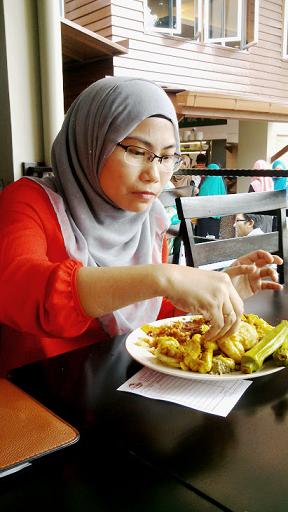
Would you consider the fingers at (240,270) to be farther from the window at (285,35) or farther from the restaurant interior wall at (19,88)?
the window at (285,35)

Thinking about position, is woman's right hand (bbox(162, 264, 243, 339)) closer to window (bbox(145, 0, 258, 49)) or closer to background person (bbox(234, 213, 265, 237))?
background person (bbox(234, 213, 265, 237))

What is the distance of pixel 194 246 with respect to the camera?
1594mm

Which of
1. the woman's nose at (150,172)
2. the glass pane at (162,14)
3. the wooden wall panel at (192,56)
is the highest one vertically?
the glass pane at (162,14)

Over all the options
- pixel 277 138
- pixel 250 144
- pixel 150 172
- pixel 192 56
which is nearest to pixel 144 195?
pixel 150 172

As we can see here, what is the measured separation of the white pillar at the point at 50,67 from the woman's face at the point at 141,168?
4.36 ft

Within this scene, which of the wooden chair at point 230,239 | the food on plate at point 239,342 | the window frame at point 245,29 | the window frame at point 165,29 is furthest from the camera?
the window frame at point 245,29

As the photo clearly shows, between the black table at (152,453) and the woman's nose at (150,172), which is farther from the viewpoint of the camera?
the woman's nose at (150,172)

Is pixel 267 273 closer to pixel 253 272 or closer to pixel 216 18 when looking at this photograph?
pixel 253 272


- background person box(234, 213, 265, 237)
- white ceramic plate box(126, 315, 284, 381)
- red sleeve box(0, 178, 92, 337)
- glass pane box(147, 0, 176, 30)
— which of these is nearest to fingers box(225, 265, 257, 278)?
white ceramic plate box(126, 315, 284, 381)

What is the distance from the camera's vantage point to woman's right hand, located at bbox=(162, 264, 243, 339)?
775 mm

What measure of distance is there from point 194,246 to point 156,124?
1.84ft

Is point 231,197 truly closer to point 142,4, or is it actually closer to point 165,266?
point 165,266

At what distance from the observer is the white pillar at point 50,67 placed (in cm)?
224

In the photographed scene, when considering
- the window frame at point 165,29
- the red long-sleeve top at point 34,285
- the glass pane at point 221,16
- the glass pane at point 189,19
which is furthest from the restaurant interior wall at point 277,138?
the red long-sleeve top at point 34,285
